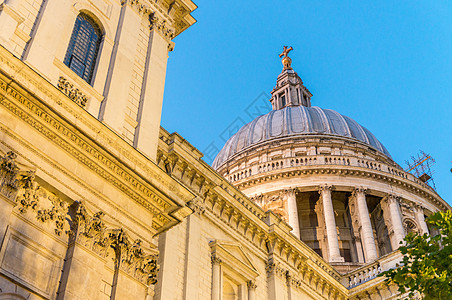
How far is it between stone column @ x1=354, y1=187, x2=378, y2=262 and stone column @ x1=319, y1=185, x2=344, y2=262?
2.12 metres

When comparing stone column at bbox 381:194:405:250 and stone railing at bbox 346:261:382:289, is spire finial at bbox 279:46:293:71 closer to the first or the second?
stone column at bbox 381:194:405:250

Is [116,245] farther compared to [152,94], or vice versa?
[152,94]

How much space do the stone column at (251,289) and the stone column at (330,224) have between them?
2036 cm

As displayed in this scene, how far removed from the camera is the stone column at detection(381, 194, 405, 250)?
44.7 m

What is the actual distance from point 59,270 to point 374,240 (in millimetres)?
37110

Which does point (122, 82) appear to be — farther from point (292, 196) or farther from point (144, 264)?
point (292, 196)

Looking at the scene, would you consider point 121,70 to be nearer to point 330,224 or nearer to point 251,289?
point 251,289

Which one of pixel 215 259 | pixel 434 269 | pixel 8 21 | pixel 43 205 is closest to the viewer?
pixel 43 205

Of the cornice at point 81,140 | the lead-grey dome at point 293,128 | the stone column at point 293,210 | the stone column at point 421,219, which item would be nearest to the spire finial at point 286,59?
the lead-grey dome at point 293,128

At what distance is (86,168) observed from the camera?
13945 mm

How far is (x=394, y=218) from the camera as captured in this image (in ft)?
151

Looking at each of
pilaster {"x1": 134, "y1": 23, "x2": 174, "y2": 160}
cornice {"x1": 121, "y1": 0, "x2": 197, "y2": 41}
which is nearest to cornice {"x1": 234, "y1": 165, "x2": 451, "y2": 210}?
cornice {"x1": 121, "y1": 0, "x2": 197, "y2": 41}

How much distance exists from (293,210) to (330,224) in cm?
305

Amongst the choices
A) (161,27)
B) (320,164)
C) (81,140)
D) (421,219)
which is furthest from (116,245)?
(421,219)
